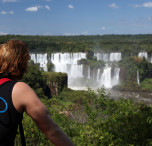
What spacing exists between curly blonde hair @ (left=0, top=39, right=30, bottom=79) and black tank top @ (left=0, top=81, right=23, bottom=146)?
0.13m

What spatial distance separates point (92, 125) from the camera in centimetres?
614

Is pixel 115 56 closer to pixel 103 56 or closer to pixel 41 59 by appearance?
pixel 103 56

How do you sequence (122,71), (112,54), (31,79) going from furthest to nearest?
(112,54) → (122,71) → (31,79)

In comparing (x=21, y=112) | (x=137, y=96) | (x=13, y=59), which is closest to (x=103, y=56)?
(x=137, y=96)

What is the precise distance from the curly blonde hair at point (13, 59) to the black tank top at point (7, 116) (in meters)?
0.13

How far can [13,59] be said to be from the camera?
4.60ft

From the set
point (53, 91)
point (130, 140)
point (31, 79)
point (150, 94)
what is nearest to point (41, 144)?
point (130, 140)

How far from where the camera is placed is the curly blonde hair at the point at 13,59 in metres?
1.40

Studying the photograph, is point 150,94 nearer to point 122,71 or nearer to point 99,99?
point 122,71

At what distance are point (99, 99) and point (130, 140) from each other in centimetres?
214

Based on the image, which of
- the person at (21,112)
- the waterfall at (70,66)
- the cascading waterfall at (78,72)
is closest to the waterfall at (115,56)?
the waterfall at (70,66)

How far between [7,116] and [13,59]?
13.6 inches

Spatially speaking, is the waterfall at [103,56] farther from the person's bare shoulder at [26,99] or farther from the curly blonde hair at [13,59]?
the person's bare shoulder at [26,99]

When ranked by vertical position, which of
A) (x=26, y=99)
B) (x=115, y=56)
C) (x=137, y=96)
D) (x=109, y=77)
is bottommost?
(x=137, y=96)
